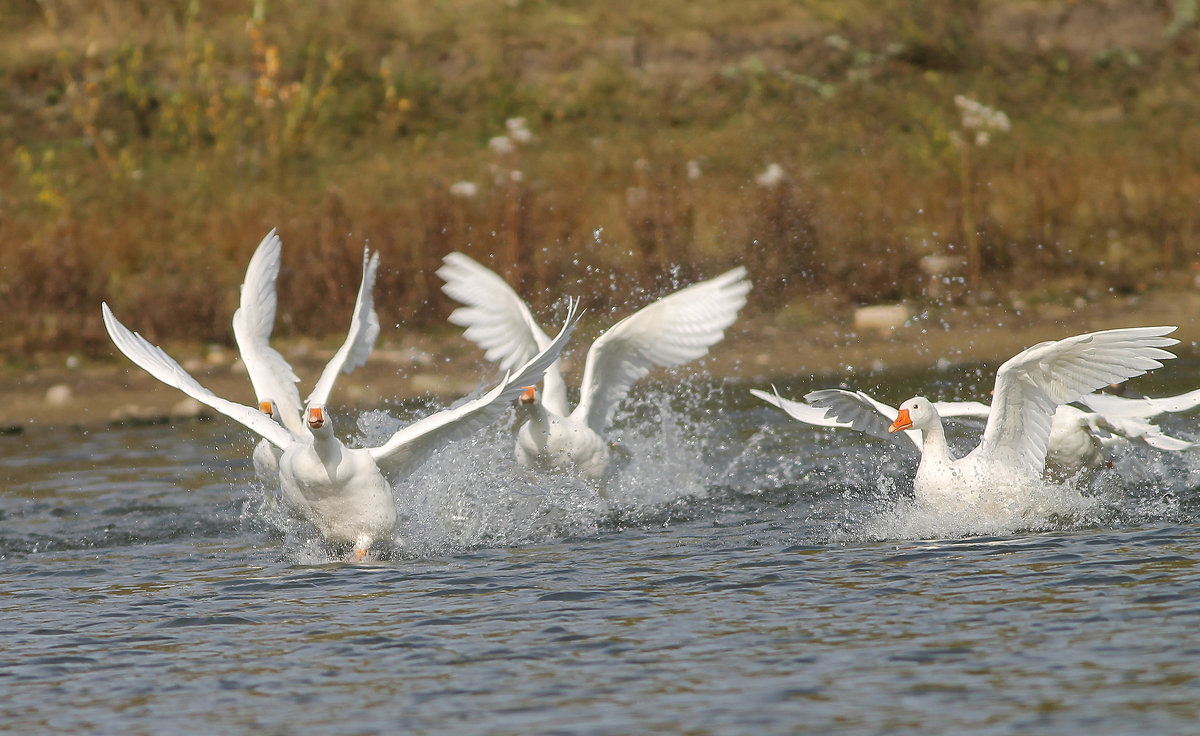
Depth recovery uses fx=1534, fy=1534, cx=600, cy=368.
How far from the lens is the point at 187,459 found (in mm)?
12219

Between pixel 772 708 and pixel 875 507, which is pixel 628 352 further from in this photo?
pixel 772 708

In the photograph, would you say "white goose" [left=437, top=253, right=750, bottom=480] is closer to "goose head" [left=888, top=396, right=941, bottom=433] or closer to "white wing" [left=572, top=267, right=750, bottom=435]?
"white wing" [left=572, top=267, right=750, bottom=435]

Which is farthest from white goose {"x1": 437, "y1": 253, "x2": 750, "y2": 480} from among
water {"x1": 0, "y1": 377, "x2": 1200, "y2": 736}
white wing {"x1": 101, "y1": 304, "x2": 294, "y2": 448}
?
white wing {"x1": 101, "y1": 304, "x2": 294, "y2": 448}

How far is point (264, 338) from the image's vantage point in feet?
33.9

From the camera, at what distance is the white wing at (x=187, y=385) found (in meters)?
8.44

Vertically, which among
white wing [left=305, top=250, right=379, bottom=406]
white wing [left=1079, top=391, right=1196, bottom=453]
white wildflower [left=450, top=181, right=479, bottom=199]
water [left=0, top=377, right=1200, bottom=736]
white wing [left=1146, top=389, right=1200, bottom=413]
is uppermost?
white wildflower [left=450, top=181, right=479, bottom=199]

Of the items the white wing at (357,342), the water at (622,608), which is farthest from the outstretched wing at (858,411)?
the white wing at (357,342)

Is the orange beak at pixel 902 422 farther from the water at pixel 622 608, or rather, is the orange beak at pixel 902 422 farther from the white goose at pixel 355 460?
the white goose at pixel 355 460

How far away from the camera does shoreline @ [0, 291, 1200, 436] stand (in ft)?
47.7

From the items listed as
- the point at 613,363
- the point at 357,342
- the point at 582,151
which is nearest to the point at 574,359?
the point at 613,363

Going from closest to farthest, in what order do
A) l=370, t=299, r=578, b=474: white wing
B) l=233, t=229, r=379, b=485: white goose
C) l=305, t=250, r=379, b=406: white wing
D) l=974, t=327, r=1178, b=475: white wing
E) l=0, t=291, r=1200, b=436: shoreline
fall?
l=370, t=299, r=578, b=474: white wing, l=974, t=327, r=1178, b=475: white wing, l=305, t=250, r=379, b=406: white wing, l=233, t=229, r=379, b=485: white goose, l=0, t=291, r=1200, b=436: shoreline

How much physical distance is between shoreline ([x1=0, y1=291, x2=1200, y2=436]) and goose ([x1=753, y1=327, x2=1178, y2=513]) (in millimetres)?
6264

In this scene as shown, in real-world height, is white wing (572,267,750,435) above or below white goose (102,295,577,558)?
above

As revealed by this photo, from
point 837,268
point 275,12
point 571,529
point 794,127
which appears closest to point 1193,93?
point 794,127
